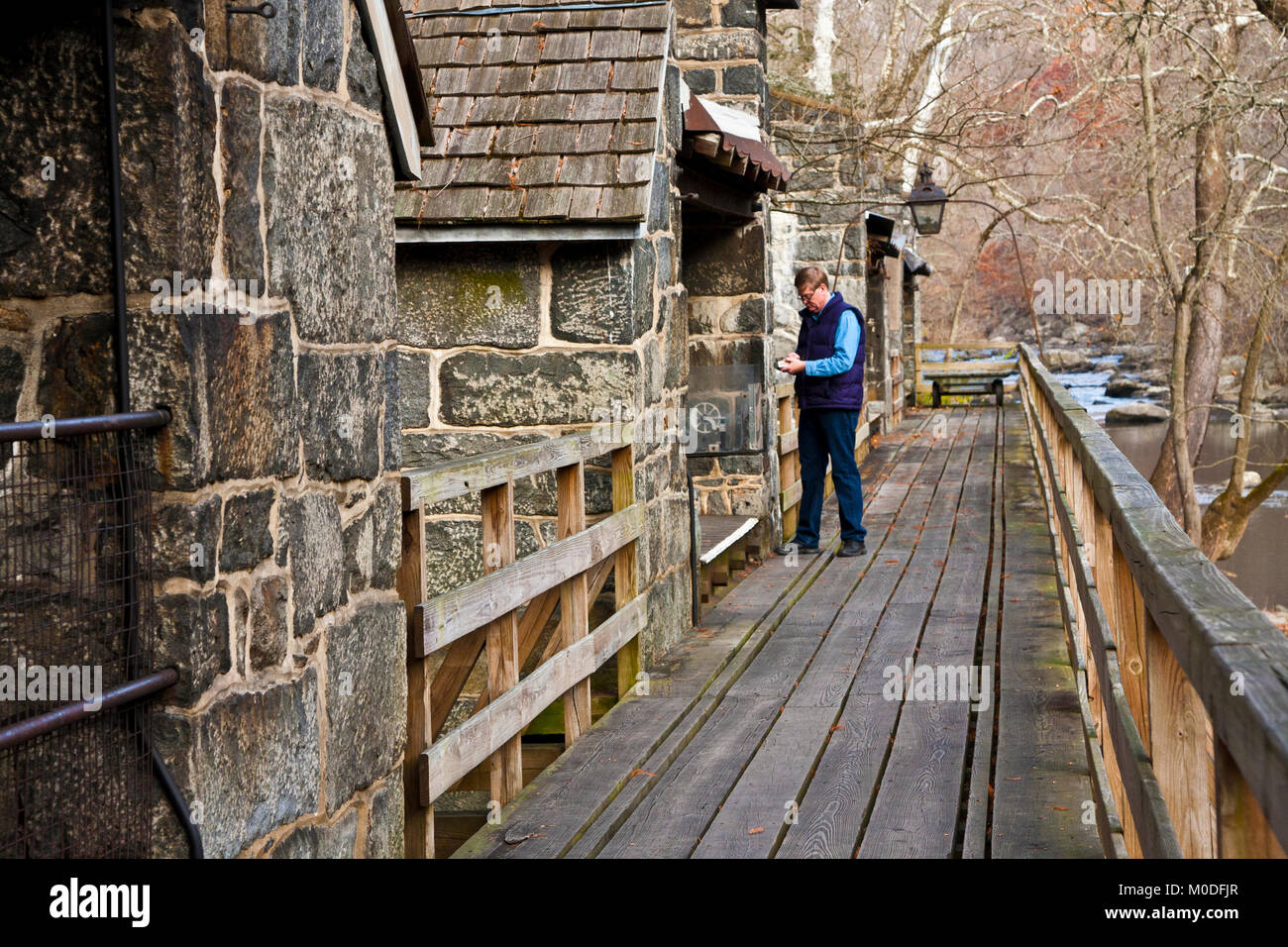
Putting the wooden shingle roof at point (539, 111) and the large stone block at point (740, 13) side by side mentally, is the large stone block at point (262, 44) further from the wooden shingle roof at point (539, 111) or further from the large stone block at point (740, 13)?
the large stone block at point (740, 13)

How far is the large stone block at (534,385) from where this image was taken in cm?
594

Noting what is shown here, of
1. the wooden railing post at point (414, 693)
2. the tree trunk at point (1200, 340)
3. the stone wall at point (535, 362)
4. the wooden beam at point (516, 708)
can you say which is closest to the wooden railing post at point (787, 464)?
the stone wall at point (535, 362)

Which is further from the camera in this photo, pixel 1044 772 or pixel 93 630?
pixel 1044 772

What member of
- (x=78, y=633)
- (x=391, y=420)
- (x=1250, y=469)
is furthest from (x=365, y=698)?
(x=1250, y=469)

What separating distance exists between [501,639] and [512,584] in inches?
9.1

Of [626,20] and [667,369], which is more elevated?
[626,20]

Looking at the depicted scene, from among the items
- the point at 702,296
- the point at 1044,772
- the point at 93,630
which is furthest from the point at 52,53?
the point at 702,296

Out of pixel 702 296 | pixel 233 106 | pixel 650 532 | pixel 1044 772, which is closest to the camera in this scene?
pixel 233 106

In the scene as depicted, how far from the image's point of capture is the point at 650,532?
6.17m

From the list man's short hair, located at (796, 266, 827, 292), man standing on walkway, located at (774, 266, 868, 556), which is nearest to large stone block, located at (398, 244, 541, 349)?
man standing on walkway, located at (774, 266, 868, 556)

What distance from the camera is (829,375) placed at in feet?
27.5

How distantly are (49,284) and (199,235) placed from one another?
0.99 feet
